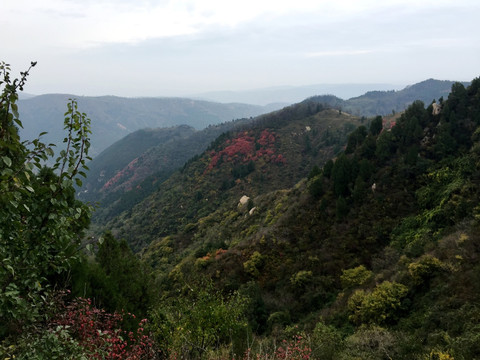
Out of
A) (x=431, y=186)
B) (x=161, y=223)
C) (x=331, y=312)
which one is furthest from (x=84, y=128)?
(x=161, y=223)

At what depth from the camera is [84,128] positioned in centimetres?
481

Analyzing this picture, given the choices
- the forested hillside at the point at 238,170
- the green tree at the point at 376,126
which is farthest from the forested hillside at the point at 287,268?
the forested hillside at the point at 238,170

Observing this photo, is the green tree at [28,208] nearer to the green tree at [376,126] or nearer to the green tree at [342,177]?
the green tree at [342,177]

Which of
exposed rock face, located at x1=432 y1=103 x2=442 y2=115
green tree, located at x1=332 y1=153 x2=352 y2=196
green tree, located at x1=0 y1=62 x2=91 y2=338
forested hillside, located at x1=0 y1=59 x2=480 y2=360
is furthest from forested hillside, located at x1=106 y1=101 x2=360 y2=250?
green tree, located at x1=0 y1=62 x2=91 y2=338

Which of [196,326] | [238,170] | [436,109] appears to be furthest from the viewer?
[238,170]

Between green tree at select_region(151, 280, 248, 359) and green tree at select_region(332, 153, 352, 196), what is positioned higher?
green tree at select_region(332, 153, 352, 196)

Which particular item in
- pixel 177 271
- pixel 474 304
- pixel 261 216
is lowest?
pixel 177 271

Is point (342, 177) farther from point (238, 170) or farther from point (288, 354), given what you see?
point (238, 170)

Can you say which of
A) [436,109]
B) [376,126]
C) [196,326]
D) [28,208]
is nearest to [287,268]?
[196,326]

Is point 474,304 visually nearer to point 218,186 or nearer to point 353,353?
point 353,353

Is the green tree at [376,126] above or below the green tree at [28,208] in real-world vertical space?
above

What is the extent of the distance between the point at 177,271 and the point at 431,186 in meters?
30.4

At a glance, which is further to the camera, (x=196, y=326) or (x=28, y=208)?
(x=196, y=326)

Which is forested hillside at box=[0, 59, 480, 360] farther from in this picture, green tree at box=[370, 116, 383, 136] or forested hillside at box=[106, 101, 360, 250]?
forested hillside at box=[106, 101, 360, 250]
